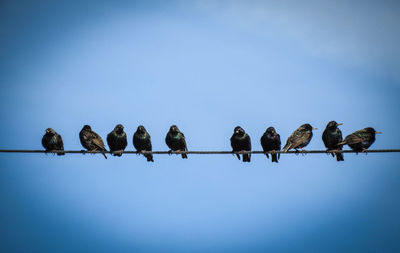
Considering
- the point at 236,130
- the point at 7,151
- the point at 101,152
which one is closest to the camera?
the point at 7,151

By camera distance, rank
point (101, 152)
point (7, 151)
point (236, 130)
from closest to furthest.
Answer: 1. point (7, 151)
2. point (101, 152)
3. point (236, 130)

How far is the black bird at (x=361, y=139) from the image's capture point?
1134 cm

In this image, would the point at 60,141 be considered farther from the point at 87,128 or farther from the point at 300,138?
the point at 300,138

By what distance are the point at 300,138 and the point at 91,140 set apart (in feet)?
19.1

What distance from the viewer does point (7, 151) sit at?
30.0ft

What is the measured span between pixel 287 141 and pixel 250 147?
1327mm

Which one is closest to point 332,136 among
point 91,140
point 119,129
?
point 119,129

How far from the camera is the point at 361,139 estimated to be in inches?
445

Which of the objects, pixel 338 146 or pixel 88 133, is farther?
pixel 88 133

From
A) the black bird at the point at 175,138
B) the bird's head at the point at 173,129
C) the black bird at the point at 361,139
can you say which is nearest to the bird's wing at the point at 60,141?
the black bird at the point at 175,138

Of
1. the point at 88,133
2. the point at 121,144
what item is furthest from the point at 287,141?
the point at 88,133

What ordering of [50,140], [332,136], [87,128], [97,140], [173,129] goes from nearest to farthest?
[332,136] < [97,140] < [50,140] < [173,129] < [87,128]

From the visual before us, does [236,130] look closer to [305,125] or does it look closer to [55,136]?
[305,125]

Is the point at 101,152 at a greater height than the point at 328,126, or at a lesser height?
lesser
